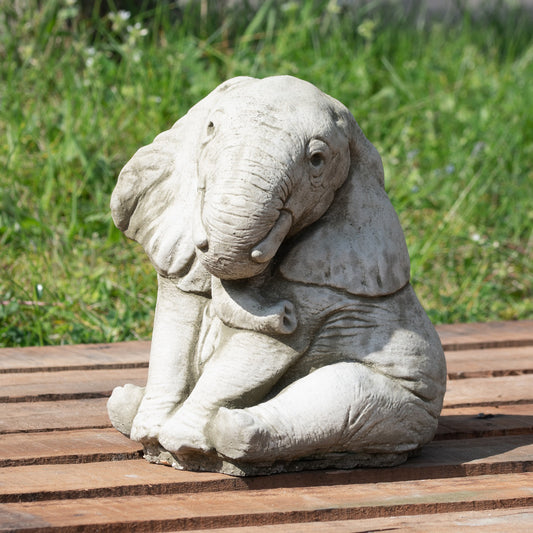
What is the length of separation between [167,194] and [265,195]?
34cm

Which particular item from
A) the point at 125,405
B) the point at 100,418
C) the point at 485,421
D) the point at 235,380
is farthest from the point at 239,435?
the point at 485,421

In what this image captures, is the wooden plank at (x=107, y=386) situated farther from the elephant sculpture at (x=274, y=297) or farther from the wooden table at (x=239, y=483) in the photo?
the elephant sculpture at (x=274, y=297)

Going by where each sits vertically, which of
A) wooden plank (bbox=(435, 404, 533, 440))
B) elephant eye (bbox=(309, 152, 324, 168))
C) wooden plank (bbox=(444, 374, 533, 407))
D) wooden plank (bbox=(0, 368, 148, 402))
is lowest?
wooden plank (bbox=(0, 368, 148, 402))

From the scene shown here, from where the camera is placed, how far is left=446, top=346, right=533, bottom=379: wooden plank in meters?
2.80

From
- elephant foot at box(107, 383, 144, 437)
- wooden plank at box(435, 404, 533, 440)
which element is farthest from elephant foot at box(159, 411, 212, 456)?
wooden plank at box(435, 404, 533, 440)

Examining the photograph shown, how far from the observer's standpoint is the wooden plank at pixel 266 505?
171 cm

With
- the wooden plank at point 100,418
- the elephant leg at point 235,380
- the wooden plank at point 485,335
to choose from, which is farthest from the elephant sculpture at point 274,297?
the wooden plank at point 485,335

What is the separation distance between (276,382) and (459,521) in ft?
1.39

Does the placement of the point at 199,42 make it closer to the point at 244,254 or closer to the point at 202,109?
the point at 202,109

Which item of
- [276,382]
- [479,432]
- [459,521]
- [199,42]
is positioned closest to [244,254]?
[276,382]

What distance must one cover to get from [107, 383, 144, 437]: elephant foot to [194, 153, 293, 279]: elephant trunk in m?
0.40

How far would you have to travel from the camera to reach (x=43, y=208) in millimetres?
3775

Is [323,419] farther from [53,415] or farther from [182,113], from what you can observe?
[182,113]

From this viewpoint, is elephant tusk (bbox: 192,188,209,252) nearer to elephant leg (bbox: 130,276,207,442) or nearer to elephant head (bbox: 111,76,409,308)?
elephant head (bbox: 111,76,409,308)
